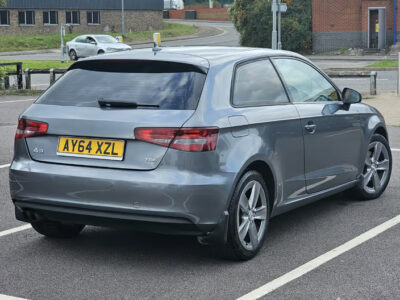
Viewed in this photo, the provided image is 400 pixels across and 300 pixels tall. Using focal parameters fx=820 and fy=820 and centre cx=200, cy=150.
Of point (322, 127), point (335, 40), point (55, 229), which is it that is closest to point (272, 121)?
point (322, 127)

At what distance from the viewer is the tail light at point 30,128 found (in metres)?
5.89

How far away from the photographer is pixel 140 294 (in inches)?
202

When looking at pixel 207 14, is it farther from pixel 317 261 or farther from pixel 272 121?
pixel 317 261

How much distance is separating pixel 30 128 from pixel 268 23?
46293 millimetres

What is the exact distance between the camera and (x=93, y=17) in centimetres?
7462

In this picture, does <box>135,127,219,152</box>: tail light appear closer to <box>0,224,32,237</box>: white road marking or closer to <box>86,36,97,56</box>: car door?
<box>0,224,32,237</box>: white road marking

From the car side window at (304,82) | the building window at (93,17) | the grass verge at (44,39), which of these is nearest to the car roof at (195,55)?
the car side window at (304,82)

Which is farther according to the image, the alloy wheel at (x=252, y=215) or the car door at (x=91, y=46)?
the car door at (x=91, y=46)

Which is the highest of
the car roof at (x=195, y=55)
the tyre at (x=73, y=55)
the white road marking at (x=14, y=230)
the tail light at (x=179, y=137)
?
the car roof at (x=195, y=55)

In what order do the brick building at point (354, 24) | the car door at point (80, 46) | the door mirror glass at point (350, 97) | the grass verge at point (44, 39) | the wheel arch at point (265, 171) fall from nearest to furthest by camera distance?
the wheel arch at point (265, 171)
the door mirror glass at point (350, 97)
the car door at point (80, 46)
the brick building at point (354, 24)
the grass verge at point (44, 39)

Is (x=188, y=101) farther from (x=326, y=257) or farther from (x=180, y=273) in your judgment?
(x=326, y=257)

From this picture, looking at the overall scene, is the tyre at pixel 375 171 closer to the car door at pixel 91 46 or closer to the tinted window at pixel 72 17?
the car door at pixel 91 46

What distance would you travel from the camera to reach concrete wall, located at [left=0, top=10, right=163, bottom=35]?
6806 cm

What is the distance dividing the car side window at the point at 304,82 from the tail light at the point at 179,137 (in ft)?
4.94
